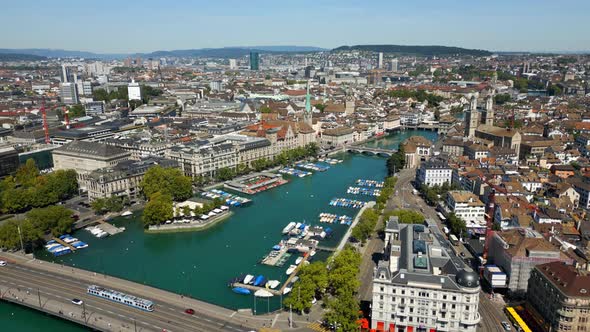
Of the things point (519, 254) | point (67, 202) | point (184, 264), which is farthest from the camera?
point (67, 202)

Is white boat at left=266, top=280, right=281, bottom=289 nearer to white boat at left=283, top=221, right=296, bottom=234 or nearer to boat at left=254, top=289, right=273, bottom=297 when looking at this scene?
boat at left=254, top=289, right=273, bottom=297

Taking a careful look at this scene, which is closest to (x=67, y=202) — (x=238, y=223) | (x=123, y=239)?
(x=123, y=239)

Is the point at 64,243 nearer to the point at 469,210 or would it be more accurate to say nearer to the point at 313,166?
the point at 469,210

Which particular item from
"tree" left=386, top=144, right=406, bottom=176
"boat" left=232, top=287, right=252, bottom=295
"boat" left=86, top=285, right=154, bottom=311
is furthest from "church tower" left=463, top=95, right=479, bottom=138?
"boat" left=86, top=285, right=154, bottom=311

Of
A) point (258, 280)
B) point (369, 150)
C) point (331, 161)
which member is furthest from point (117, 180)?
point (369, 150)

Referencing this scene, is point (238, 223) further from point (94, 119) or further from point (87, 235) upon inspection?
point (94, 119)

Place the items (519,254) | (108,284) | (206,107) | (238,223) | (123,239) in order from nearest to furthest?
(519,254)
(108,284)
(123,239)
(238,223)
(206,107)
